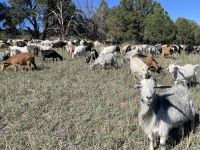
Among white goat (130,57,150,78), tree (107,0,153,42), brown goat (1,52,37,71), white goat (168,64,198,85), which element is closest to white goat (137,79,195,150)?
white goat (168,64,198,85)

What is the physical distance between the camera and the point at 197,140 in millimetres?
7641

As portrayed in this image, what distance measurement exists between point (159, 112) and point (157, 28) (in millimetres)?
50517

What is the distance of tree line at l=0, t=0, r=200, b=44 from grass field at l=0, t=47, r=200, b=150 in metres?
33.6

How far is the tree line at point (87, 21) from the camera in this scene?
4984 cm

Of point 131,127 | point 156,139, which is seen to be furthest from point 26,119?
point 156,139

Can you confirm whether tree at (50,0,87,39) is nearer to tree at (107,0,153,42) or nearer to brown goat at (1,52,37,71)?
tree at (107,0,153,42)

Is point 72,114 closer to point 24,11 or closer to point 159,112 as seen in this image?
point 159,112

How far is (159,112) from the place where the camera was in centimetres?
712

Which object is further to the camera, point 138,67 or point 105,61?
point 105,61

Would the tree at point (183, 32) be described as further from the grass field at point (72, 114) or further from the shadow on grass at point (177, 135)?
the shadow on grass at point (177, 135)

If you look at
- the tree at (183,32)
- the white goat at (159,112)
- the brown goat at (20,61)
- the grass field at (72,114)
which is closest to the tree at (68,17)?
the brown goat at (20,61)

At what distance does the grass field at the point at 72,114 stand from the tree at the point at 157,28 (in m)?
42.1

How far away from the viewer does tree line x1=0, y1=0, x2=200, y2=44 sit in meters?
49.8

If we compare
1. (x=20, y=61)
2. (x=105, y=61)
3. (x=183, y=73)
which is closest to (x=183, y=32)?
(x=105, y=61)
